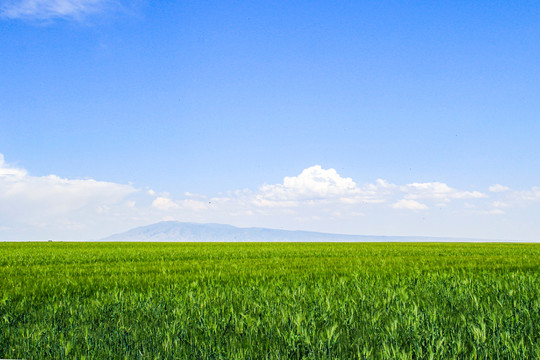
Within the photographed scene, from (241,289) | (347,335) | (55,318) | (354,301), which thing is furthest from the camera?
(241,289)

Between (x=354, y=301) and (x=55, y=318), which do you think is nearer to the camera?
(x=55, y=318)

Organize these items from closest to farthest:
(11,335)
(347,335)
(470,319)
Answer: (347,335)
(11,335)
(470,319)

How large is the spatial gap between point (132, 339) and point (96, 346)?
1.28 feet

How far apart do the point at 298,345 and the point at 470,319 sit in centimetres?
244

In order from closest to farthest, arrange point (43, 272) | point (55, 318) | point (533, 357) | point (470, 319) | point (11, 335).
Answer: point (533, 357) < point (11, 335) < point (470, 319) < point (55, 318) < point (43, 272)

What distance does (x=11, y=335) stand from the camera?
451cm

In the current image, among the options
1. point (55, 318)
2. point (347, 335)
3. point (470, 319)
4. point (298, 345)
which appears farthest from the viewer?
point (55, 318)

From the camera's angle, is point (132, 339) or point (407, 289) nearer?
point (132, 339)

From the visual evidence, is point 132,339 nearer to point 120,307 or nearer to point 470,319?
point 120,307

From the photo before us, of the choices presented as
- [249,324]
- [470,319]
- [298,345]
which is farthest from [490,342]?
[249,324]

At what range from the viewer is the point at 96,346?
398 centimetres

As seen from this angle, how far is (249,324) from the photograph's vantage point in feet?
14.7

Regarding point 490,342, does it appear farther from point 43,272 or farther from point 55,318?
point 43,272

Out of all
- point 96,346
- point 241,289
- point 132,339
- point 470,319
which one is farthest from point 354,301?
point 96,346
